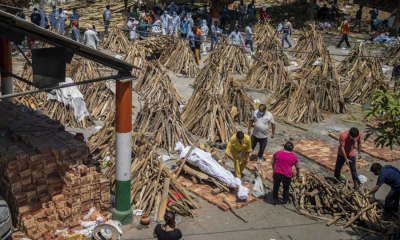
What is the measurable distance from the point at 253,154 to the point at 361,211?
13.4 ft

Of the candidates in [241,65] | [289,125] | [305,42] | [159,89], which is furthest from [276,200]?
[305,42]

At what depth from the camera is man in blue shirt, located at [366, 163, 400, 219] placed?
957cm

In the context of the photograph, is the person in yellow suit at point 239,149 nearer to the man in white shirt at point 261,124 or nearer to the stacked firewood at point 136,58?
the man in white shirt at point 261,124

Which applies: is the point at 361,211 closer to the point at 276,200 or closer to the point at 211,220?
the point at 276,200

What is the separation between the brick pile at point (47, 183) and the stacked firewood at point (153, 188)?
2.50 ft

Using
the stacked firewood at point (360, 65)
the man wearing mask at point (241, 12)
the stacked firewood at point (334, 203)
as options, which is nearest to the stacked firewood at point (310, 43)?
the stacked firewood at point (360, 65)

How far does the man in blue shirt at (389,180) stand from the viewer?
9570 mm

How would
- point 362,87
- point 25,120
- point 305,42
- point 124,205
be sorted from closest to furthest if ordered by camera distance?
point 124,205, point 25,120, point 362,87, point 305,42

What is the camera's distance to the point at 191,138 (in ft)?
42.1

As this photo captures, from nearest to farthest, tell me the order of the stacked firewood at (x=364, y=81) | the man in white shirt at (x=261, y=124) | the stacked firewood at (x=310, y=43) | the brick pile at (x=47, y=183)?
the brick pile at (x=47, y=183) < the man in white shirt at (x=261, y=124) < the stacked firewood at (x=364, y=81) < the stacked firewood at (x=310, y=43)

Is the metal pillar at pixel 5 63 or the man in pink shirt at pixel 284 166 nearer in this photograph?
the man in pink shirt at pixel 284 166

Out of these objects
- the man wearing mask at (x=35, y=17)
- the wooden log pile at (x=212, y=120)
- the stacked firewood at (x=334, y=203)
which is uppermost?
the man wearing mask at (x=35, y=17)

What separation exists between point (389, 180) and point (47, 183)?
6.70 meters

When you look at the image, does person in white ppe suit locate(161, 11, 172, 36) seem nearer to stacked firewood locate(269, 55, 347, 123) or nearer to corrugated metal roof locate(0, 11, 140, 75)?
stacked firewood locate(269, 55, 347, 123)
